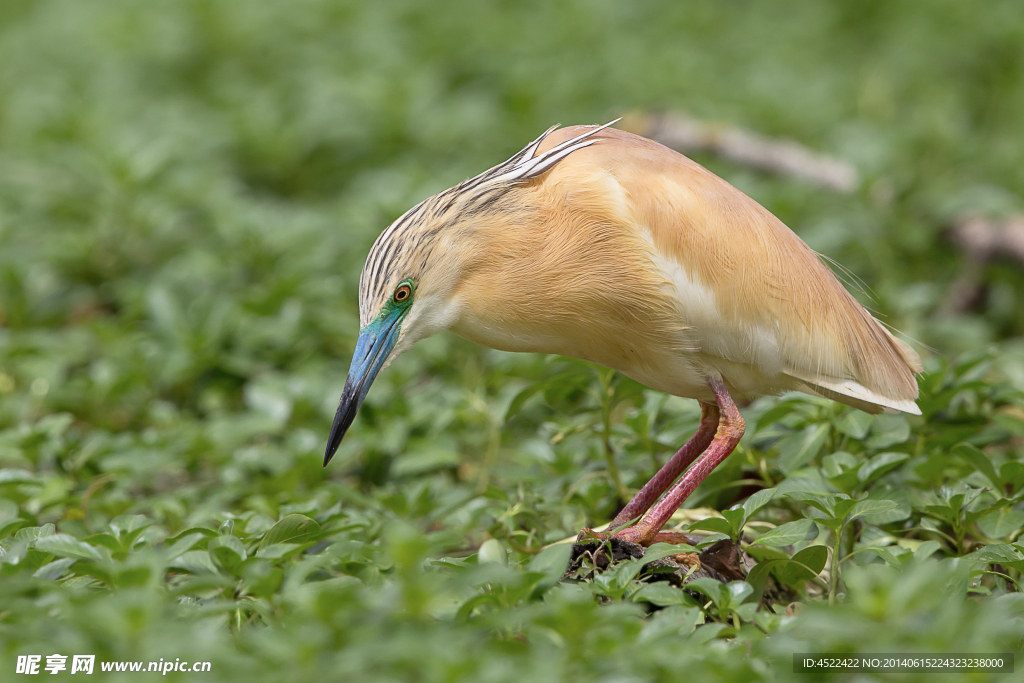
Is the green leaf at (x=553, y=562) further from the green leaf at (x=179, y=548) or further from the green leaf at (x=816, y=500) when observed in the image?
the green leaf at (x=179, y=548)

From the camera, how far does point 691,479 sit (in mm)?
3281

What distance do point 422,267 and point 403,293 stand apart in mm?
112

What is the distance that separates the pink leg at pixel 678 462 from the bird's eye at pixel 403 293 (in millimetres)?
1128

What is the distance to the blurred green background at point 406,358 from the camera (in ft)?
7.85

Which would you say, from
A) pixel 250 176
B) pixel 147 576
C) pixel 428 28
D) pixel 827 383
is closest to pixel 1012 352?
pixel 827 383

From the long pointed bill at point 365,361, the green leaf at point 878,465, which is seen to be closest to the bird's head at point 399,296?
the long pointed bill at point 365,361

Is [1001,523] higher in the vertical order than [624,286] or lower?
lower

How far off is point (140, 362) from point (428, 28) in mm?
5586

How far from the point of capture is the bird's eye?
3281 mm

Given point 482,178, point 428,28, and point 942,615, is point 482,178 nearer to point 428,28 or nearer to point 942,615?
point 942,615

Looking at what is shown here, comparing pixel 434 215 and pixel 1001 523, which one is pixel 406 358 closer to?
pixel 434 215

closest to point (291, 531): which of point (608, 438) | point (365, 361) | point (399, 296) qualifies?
point (365, 361)

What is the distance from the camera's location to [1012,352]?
4848mm

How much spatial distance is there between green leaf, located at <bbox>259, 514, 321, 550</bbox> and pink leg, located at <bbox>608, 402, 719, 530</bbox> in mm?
1143
